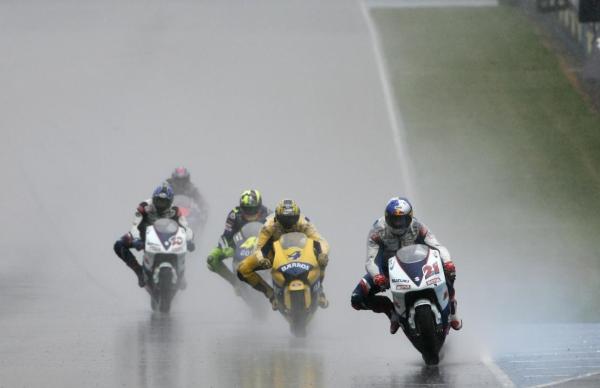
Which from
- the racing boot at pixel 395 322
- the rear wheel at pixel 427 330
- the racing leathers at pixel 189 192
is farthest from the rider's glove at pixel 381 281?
the racing leathers at pixel 189 192

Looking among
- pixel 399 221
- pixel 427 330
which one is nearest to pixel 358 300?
pixel 399 221

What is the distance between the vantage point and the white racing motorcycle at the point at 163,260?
19719 mm

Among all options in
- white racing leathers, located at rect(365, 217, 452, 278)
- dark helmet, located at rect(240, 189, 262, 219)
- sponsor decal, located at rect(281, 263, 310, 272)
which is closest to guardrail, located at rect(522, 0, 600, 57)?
dark helmet, located at rect(240, 189, 262, 219)

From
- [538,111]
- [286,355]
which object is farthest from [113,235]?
[286,355]

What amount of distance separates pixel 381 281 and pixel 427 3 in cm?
3698

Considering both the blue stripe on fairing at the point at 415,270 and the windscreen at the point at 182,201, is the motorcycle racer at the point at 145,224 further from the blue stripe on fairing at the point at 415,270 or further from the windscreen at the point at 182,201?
the blue stripe on fairing at the point at 415,270

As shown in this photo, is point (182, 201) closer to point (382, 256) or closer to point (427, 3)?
point (382, 256)

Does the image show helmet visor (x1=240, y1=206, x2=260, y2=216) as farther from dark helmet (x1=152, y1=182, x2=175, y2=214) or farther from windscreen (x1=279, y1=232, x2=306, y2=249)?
windscreen (x1=279, y1=232, x2=306, y2=249)

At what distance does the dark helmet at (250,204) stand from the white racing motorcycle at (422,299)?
5.94 metres

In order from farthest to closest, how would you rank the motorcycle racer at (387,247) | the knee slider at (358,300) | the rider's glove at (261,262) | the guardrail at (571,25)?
the guardrail at (571,25) → the rider's glove at (261,262) → the knee slider at (358,300) → the motorcycle racer at (387,247)

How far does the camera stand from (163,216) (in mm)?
20641

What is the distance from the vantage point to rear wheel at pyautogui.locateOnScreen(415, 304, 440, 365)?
1402 cm

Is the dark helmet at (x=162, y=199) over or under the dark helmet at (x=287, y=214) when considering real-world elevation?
over

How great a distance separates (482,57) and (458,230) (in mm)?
14090
